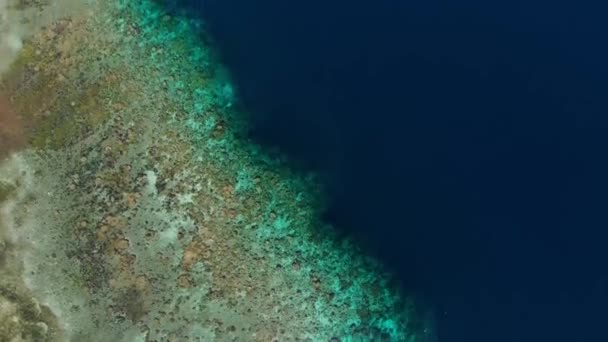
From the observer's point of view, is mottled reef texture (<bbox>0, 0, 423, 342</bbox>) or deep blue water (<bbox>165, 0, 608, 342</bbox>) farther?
deep blue water (<bbox>165, 0, 608, 342</bbox>)

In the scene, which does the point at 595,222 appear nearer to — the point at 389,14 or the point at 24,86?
the point at 389,14

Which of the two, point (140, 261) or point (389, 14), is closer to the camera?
point (140, 261)

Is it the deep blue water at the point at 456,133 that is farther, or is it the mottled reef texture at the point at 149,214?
the deep blue water at the point at 456,133

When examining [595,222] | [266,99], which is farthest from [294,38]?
[595,222]

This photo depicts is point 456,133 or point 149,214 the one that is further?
point 456,133
